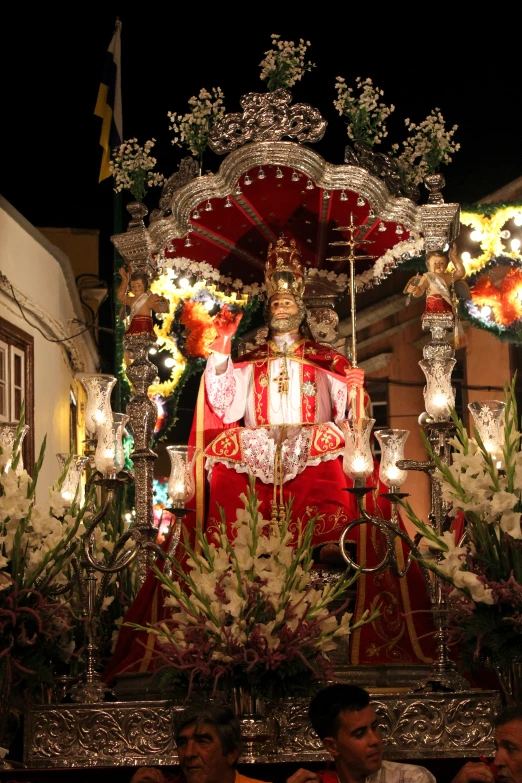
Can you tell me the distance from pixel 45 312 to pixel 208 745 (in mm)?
7833

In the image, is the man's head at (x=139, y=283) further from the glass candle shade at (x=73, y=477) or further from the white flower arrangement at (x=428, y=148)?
the white flower arrangement at (x=428, y=148)

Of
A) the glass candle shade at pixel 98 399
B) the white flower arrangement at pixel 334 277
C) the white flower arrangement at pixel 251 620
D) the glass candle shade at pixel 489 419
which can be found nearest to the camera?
Answer: the white flower arrangement at pixel 251 620

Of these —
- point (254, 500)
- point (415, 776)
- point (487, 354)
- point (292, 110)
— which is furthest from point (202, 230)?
point (487, 354)

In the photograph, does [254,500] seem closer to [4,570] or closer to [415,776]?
[4,570]

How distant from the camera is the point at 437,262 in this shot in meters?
8.50

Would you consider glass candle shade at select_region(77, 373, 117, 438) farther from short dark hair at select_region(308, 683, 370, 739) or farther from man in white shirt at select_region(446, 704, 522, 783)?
man in white shirt at select_region(446, 704, 522, 783)

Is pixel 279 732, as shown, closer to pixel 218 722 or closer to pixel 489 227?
pixel 218 722

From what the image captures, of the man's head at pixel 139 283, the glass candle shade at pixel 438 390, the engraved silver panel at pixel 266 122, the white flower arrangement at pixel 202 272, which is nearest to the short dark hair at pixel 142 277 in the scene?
the man's head at pixel 139 283

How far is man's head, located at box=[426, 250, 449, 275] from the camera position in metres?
8.49

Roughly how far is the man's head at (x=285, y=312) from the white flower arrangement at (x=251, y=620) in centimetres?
272

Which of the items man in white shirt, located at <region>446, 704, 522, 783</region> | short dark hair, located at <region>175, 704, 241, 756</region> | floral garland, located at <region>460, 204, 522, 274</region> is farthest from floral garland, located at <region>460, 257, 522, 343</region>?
man in white shirt, located at <region>446, 704, 522, 783</region>

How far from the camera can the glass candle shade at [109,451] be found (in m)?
7.44

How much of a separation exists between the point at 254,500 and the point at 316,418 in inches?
93.8

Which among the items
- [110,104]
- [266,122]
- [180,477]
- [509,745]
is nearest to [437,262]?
[266,122]
